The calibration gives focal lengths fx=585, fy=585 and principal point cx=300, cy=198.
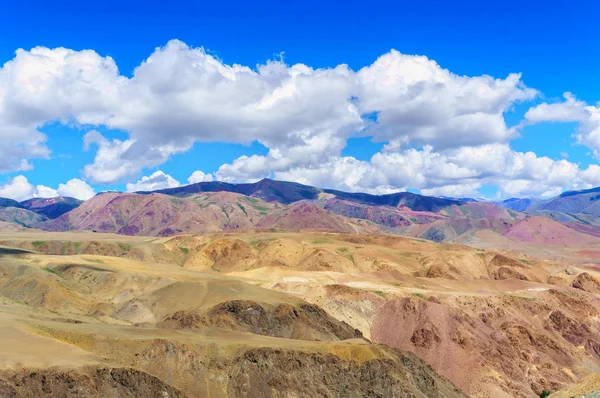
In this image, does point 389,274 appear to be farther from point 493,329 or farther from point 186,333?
point 186,333

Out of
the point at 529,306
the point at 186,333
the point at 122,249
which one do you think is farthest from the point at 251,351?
the point at 122,249

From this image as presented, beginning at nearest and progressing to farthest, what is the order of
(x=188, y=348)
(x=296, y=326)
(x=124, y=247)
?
(x=188, y=348)
(x=296, y=326)
(x=124, y=247)

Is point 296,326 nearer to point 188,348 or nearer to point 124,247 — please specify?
point 188,348

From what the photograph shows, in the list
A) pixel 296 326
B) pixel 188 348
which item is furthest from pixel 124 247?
pixel 188 348

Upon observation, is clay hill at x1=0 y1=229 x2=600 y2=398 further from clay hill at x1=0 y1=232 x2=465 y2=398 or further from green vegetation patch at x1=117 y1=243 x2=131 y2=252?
green vegetation patch at x1=117 y1=243 x2=131 y2=252

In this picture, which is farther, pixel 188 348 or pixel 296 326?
pixel 296 326

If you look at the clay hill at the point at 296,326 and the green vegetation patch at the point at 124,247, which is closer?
the clay hill at the point at 296,326

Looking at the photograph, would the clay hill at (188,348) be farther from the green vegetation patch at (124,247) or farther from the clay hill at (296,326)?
the green vegetation patch at (124,247)

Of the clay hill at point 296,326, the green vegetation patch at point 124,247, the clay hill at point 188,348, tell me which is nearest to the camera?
the clay hill at point 188,348

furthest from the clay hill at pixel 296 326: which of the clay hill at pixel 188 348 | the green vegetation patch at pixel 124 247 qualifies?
the green vegetation patch at pixel 124 247

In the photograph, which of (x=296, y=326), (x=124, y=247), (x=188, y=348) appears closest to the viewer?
(x=188, y=348)

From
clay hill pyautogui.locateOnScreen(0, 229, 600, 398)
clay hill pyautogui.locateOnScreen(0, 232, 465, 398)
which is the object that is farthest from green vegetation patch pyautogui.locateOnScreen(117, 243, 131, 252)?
clay hill pyautogui.locateOnScreen(0, 232, 465, 398)
